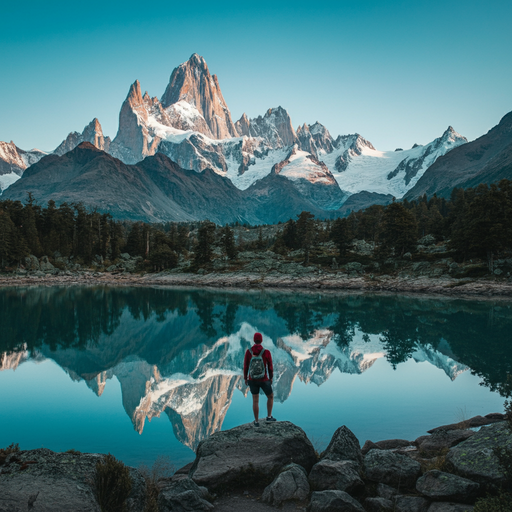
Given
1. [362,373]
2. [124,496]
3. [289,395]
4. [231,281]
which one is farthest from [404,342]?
[231,281]

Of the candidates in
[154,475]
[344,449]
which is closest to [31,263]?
[154,475]

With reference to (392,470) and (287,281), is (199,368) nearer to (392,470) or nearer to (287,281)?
(392,470)

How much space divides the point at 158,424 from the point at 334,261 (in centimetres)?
7923

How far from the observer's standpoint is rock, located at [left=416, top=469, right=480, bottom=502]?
24.3 ft

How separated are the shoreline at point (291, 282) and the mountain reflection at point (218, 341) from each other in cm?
918

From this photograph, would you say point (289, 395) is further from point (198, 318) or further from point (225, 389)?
point (198, 318)

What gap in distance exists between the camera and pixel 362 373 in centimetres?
2380

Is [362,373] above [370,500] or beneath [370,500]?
beneath

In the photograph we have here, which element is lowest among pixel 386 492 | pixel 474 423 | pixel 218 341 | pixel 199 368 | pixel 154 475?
pixel 218 341

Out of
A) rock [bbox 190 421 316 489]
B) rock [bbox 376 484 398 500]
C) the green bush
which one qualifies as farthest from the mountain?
rock [bbox 376 484 398 500]

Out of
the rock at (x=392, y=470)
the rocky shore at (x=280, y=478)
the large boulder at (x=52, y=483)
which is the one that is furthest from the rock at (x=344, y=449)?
the large boulder at (x=52, y=483)

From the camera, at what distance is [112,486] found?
738 centimetres

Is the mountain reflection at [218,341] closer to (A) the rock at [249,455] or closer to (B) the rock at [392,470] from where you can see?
(A) the rock at [249,455]

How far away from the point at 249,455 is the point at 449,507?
435cm
